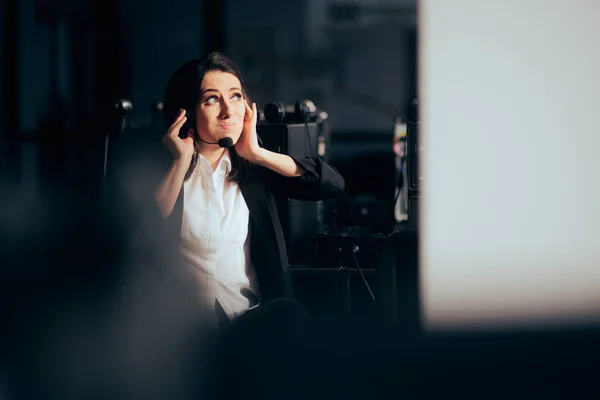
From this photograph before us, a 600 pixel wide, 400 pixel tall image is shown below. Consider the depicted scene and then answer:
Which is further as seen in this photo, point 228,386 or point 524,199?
point 524,199

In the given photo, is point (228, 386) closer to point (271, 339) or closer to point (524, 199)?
point (271, 339)

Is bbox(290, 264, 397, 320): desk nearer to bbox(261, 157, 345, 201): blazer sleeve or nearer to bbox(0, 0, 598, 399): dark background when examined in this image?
bbox(0, 0, 598, 399): dark background

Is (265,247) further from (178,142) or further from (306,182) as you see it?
(178,142)

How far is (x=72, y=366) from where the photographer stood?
2529mm

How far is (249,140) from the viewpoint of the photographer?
2.07 meters

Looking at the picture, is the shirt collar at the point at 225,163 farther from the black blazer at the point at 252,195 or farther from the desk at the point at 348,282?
the desk at the point at 348,282

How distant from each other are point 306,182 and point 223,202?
24 cm

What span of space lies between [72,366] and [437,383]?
1204mm

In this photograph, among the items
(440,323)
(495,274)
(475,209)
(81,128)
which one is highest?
(81,128)

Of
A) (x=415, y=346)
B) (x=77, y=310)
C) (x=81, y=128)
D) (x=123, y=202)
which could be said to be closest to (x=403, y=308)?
(x=415, y=346)

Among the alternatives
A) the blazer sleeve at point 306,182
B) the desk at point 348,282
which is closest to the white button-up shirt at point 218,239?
A: the blazer sleeve at point 306,182

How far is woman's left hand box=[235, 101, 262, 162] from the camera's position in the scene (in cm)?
207

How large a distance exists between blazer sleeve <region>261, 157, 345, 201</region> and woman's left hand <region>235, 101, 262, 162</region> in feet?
0.24

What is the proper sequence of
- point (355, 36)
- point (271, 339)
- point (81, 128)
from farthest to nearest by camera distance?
point (355, 36) → point (81, 128) → point (271, 339)
